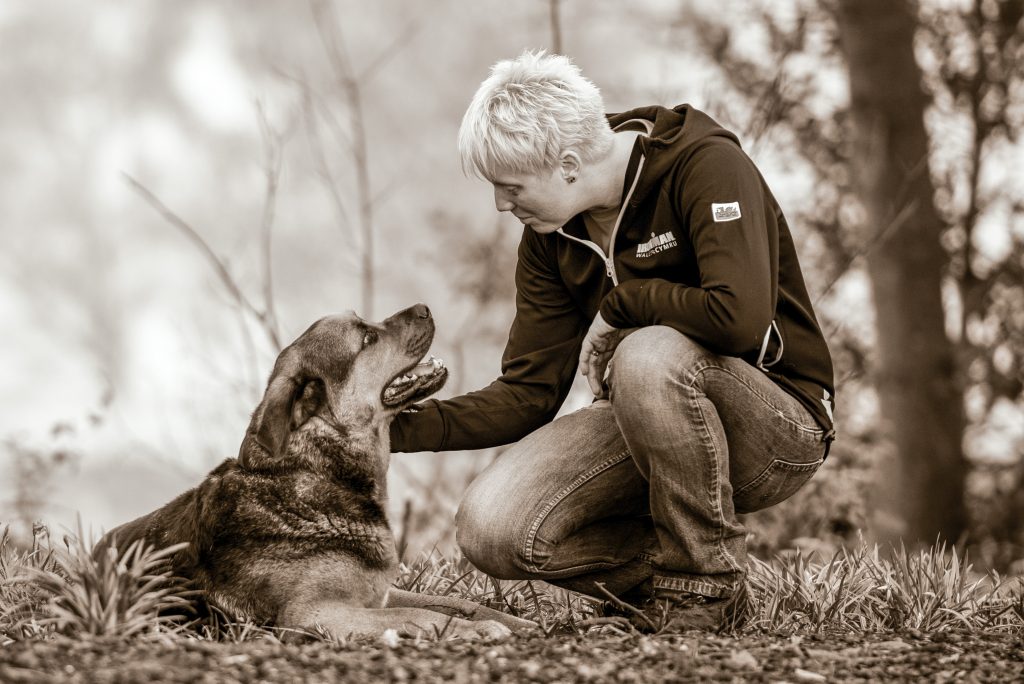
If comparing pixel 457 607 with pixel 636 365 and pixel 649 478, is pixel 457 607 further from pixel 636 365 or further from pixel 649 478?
pixel 636 365

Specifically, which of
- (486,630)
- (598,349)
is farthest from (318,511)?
(598,349)

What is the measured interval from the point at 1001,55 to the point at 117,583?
11598mm

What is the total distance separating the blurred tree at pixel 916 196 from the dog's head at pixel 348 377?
6282 millimetres

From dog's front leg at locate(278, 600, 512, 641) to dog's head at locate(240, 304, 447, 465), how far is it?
60cm

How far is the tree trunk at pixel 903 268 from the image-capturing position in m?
11.2

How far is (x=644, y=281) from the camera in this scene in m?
4.28

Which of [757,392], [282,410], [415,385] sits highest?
[415,385]

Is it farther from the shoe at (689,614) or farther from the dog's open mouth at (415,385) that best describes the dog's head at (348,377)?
the shoe at (689,614)

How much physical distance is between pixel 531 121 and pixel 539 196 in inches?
11.5

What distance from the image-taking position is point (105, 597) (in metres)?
3.63

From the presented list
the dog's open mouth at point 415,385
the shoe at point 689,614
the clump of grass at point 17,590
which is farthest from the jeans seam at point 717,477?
the clump of grass at point 17,590

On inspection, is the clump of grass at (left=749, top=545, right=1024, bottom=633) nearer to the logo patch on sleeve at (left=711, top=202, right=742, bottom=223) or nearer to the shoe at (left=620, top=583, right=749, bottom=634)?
the shoe at (left=620, top=583, right=749, bottom=634)

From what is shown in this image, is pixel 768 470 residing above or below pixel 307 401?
below

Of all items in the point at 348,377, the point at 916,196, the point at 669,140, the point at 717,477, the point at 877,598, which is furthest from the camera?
the point at 916,196
